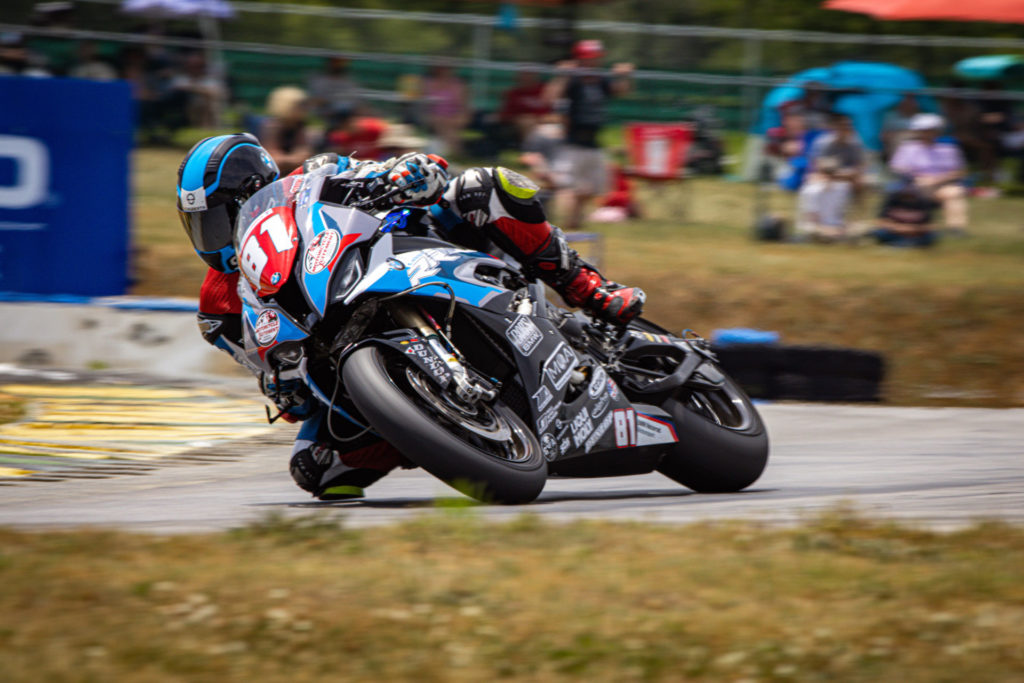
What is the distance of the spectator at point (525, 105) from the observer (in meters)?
13.0

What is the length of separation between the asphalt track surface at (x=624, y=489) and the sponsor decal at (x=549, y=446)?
0.20 meters

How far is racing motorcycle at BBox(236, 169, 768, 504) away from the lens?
4605 millimetres

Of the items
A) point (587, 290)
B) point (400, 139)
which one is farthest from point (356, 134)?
point (587, 290)

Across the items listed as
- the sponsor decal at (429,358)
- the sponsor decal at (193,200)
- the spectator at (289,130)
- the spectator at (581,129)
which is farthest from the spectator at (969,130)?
the sponsor decal at (429,358)

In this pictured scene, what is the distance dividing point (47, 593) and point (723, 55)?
11.9m

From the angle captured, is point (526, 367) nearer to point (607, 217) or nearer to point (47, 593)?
point (47, 593)

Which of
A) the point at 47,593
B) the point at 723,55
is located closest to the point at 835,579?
the point at 47,593

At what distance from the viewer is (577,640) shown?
3135mm

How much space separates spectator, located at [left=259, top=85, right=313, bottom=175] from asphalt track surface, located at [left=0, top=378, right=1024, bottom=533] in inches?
207

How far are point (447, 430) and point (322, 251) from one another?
0.86m

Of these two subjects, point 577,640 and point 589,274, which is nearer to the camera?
point 577,640

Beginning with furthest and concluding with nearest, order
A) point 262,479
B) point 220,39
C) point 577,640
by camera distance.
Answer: point 220,39, point 262,479, point 577,640

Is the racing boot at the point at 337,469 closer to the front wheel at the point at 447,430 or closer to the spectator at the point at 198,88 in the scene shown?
the front wheel at the point at 447,430

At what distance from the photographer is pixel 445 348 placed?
187 inches
